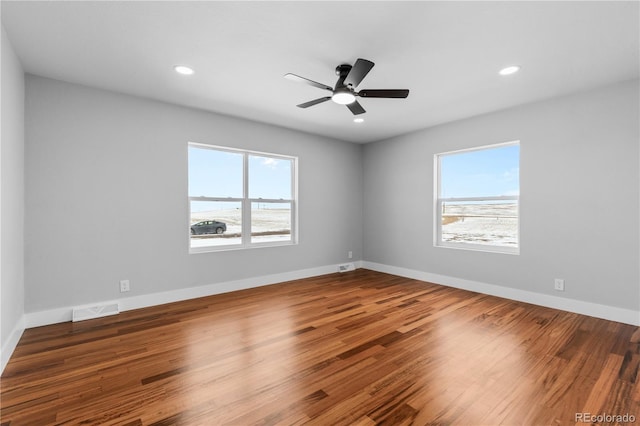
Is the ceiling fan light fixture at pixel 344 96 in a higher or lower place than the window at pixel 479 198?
higher

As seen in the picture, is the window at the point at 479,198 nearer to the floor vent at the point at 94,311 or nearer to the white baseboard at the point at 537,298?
the white baseboard at the point at 537,298

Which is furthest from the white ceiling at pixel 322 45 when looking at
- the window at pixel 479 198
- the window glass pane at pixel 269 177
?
the window glass pane at pixel 269 177

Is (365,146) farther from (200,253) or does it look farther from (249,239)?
(200,253)

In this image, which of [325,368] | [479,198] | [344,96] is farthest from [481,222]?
[325,368]

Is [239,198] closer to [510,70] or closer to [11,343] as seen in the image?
[11,343]

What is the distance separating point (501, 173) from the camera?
4.19 m

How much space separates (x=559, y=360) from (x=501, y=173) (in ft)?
8.70

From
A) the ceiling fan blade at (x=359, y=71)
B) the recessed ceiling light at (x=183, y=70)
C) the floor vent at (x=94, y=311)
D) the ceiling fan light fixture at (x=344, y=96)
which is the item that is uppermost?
the recessed ceiling light at (x=183, y=70)

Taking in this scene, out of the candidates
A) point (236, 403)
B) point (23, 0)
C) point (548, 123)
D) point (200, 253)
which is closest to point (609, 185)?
point (548, 123)

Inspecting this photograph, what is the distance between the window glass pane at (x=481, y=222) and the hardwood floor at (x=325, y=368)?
3.54 feet

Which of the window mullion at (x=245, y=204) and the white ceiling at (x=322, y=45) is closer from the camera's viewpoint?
the white ceiling at (x=322, y=45)

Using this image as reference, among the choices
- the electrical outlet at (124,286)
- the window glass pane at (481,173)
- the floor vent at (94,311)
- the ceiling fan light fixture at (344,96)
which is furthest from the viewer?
the window glass pane at (481,173)

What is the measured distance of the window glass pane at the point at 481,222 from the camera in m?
4.09

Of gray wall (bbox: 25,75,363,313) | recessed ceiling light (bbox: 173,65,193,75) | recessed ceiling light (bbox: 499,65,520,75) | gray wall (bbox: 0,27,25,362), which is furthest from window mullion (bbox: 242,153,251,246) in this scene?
recessed ceiling light (bbox: 499,65,520,75)
